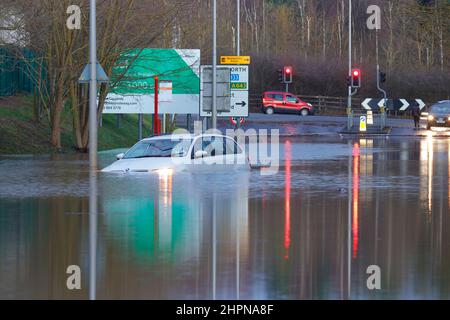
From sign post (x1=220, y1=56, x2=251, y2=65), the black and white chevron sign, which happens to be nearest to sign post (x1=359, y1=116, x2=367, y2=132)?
the black and white chevron sign

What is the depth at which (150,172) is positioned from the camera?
26.0 metres

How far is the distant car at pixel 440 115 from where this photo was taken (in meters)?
63.3

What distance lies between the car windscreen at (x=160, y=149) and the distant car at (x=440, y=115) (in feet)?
126

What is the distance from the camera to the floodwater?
1095 cm

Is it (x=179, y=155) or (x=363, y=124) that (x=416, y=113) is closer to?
(x=363, y=124)

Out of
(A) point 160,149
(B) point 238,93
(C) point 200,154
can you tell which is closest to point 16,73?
(B) point 238,93

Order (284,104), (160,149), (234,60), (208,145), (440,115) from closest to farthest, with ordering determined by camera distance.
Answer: (208,145), (160,149), (234,60), (440,115), (284,104)

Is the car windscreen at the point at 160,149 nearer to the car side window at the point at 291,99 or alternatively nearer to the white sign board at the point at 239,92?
the white sign board at the point at 239,92

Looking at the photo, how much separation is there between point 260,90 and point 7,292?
265ft

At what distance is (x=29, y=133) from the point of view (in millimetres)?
39594

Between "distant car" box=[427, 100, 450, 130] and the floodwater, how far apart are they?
36080 mm

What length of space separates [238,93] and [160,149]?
16.5 metres

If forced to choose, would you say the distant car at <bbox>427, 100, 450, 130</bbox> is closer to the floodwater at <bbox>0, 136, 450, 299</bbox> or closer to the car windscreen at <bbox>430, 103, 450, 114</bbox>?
the car windscreen at <bbox>430, 103, 450, 114</bbox>
